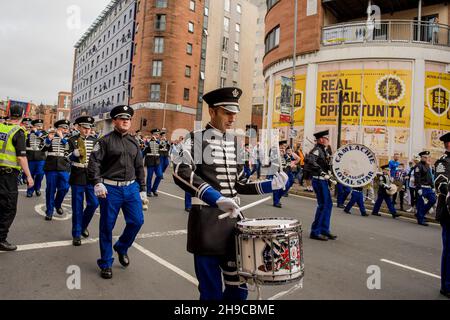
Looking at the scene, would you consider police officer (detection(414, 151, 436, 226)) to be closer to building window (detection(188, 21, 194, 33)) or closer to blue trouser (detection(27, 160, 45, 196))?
blue trouser (detection(27, 160, 45, 196))

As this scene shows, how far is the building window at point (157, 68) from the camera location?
1736 inches

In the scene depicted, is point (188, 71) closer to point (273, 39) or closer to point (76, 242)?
point (273, 39)

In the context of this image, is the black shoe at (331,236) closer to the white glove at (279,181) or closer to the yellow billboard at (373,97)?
the white glove at (279,181)

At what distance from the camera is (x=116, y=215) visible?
486cm

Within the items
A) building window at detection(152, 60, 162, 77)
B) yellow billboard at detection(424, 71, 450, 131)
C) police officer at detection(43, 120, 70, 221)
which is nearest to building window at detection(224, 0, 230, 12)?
building window at detection(152, 60, 162, 77)

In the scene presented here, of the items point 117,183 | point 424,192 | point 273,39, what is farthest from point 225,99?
point 273,39

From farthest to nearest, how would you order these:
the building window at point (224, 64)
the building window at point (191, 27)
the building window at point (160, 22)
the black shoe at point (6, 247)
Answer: the building window at point (224, 64) → the building window at point (191, 27) → the building window at point (160, 22) → the black shoe at point (6, 247)

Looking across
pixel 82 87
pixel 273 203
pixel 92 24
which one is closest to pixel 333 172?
pixel 273 203

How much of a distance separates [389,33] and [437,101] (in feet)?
16.3

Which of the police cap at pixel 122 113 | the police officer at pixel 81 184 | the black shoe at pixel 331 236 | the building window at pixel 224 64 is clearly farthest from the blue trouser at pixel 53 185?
the building window at pixel 224 64

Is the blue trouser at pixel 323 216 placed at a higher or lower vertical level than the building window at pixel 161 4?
lower

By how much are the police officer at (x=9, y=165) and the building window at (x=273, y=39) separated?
72.2 ft

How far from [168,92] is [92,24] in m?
37.4
